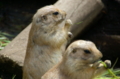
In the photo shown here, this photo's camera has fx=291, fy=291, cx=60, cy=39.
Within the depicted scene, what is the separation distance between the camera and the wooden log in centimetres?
758

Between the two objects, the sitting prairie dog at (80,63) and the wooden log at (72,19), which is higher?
the wooden log at (72,19)

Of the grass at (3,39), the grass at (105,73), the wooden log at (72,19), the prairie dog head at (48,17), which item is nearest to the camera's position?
the prairie dog head at (48,17)

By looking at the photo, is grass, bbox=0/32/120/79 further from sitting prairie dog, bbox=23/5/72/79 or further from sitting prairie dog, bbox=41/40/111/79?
sitting prairie dog, bbox=41/40/111/79

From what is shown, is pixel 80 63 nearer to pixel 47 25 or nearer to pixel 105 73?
pixel 47 25

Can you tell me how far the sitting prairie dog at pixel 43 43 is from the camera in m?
6.50

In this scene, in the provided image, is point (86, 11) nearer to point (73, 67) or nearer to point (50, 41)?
point (50, 41)

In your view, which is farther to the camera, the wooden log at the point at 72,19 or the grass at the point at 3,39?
the grass at the point at 3,39

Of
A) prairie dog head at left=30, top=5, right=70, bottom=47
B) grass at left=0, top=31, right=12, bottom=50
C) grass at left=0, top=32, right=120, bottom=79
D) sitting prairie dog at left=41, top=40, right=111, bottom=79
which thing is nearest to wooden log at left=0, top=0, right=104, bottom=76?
grass at left=0, top=32, right=120, bottom=79

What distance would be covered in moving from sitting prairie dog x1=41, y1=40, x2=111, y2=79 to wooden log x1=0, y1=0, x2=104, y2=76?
247 cm

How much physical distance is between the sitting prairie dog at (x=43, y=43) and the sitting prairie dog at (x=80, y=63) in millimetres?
1233

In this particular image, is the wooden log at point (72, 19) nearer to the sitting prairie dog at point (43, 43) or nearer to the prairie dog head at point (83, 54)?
the sitting prairie dog at point (43, 43)

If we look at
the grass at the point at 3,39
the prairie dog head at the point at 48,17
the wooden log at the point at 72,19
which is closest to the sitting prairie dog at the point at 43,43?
the prairie dog head at the point at 48,17

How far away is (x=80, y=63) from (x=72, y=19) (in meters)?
3.02

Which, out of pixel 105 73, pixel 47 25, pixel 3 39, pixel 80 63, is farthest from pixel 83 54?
pixel 3 39
